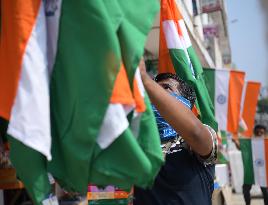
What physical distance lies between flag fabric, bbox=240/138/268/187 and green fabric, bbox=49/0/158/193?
8.59 meters

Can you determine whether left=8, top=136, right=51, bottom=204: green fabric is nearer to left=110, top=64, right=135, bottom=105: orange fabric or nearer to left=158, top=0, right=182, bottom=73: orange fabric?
left=110, top=64, right=135, bottom=105: orange fabric

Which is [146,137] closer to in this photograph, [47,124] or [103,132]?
[103,132]

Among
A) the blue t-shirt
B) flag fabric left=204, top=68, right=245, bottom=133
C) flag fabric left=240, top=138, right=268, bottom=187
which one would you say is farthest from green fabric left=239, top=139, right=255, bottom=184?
the blue t-shirt

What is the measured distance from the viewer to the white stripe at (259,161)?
942 cm

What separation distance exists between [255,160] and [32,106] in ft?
29.8

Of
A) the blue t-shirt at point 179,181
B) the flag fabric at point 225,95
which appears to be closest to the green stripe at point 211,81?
the flag fabric at point 225,95

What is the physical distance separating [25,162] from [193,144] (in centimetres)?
80

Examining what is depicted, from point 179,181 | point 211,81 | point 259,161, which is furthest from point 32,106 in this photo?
point 259,161

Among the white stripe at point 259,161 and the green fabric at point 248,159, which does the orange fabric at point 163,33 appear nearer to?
the white stripe at point 259,161

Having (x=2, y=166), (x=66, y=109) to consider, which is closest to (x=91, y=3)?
(x=66, y=109)

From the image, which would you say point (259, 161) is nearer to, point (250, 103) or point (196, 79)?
point (250, 103)

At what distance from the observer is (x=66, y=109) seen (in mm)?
1279

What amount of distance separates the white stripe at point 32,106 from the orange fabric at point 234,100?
25.8 feet

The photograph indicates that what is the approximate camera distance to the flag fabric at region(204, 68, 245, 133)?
8797mm
